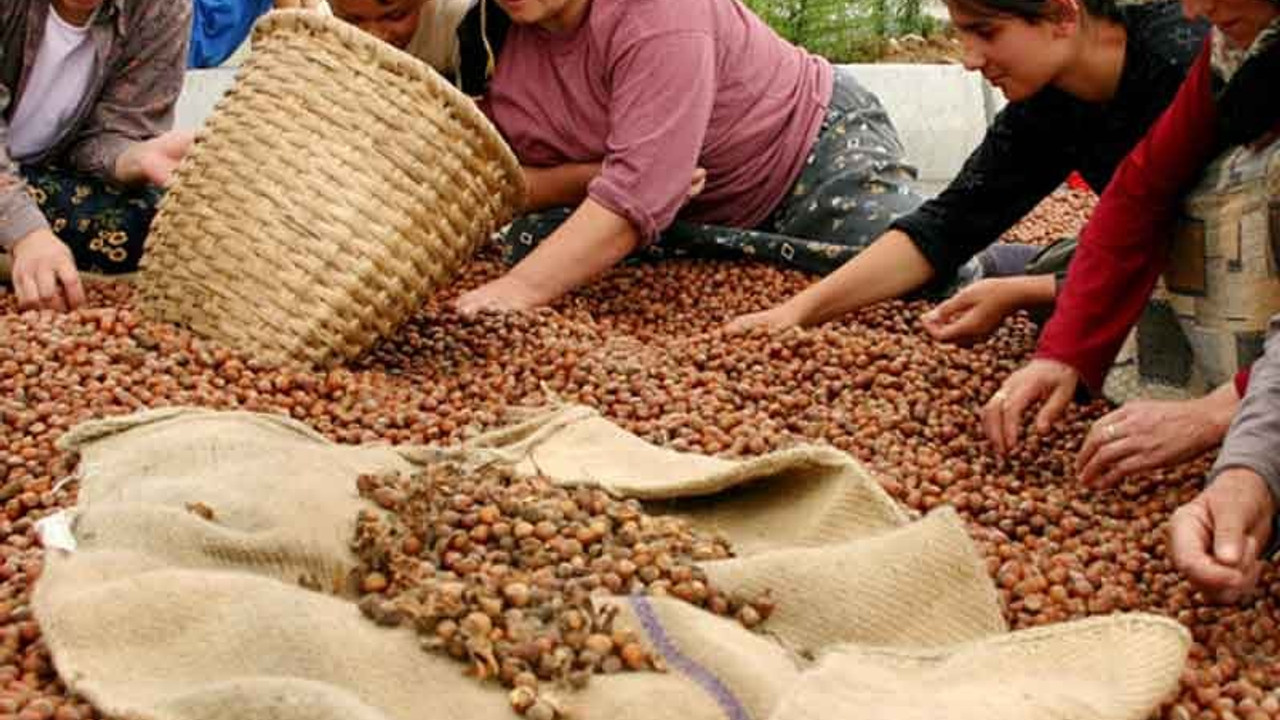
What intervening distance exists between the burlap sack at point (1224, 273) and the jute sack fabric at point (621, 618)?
3.17 ft

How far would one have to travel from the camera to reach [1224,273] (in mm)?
3018

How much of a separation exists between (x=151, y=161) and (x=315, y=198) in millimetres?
1091

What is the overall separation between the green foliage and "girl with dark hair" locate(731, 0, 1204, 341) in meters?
4.51

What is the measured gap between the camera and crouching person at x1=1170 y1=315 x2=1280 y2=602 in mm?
2111

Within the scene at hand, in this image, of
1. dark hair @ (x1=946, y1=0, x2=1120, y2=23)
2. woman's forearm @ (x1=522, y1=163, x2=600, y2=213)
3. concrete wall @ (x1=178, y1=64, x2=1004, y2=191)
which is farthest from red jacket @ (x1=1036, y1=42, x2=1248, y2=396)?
concrete wall @ (x1=178, y1=64, x2=1004, y2=191)

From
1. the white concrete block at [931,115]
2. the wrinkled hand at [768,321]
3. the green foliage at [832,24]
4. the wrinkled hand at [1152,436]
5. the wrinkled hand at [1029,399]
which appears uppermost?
the wrinkled hand at [1152,436]

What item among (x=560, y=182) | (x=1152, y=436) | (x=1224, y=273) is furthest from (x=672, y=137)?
(x=1152, y=436)

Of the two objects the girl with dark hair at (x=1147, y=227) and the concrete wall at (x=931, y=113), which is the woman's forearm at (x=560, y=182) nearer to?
the girl with dark hair at (x=1147, y=227)

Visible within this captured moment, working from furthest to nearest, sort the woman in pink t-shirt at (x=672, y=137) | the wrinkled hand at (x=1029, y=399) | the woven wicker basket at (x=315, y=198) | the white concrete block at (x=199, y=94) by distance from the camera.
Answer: the white concrete block at (x=199, y=94) < the woman in pink t-shirt at (x=672, y=137) < the woven wicker basket at (x=315, y=198) < the wrinkled hand at (x=1029, y=399)

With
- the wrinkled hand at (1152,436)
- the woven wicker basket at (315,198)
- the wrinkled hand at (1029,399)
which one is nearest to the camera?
the wrinkled hand at (1152,436)

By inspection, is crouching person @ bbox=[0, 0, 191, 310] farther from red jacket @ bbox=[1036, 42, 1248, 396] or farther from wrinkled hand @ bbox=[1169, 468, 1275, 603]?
wrinkled hand @ bbox=[1169, 468, 1275, 603]

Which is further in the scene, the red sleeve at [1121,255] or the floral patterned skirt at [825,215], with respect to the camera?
the floral patterned skirt at [825,215]

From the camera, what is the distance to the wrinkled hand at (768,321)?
12.5 feet

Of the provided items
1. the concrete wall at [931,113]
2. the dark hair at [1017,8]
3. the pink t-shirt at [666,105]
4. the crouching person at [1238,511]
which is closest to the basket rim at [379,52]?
the pink t-shirt at [666,105]
